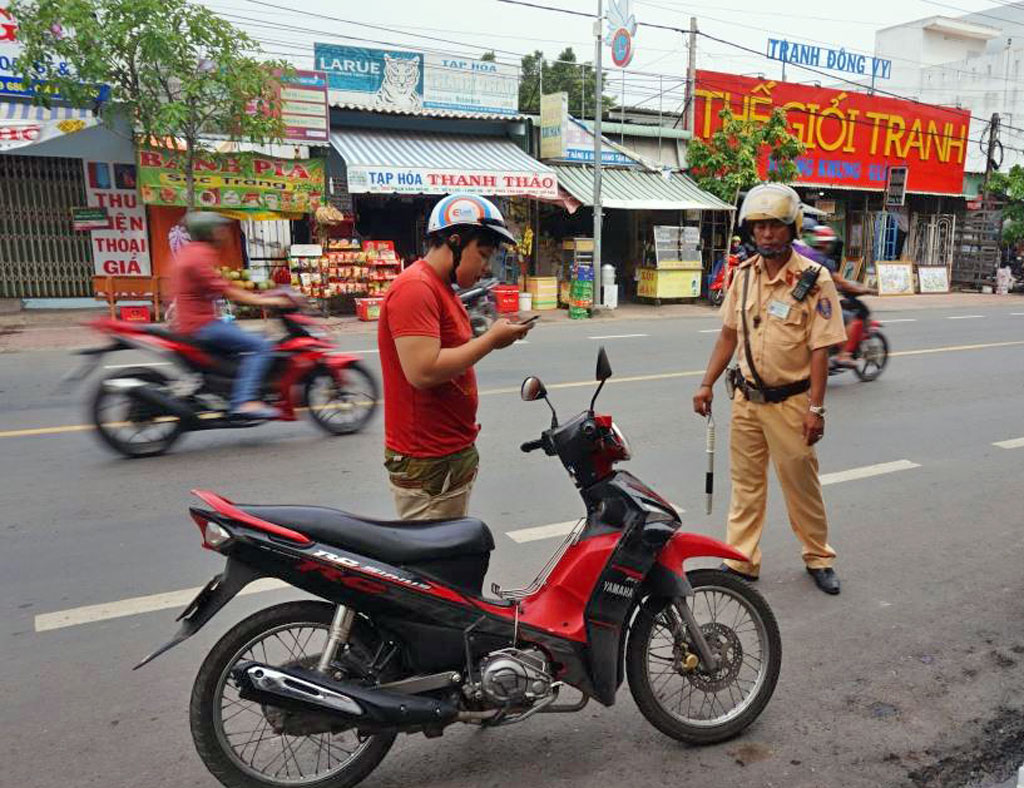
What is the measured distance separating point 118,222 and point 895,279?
21333mm

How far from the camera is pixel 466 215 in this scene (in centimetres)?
266

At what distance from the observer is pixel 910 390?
9086 mm

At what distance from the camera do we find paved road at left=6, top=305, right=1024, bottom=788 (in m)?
2.74

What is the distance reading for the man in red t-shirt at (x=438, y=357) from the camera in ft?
8.69

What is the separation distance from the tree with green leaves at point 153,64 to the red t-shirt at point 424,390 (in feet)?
35.6

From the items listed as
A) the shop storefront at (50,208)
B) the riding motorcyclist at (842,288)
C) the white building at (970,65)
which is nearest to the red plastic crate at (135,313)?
the shop storefront at (50,208)

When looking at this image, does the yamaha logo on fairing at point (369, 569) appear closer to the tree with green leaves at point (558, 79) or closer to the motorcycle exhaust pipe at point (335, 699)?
the motorcycle exhaust pipe at point (335, 699)

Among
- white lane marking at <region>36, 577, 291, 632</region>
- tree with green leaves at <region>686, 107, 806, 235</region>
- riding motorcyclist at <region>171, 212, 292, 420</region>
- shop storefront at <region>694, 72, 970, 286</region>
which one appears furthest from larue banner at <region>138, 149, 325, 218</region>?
white lane marking at <region>36, 577, 291, 632</region>

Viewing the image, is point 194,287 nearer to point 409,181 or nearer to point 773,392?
point 773,392

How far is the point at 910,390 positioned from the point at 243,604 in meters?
7.78

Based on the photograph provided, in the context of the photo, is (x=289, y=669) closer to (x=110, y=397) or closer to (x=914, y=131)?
(x=110, y=397)

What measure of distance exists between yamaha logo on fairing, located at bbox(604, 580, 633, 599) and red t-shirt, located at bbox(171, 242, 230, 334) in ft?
15.4

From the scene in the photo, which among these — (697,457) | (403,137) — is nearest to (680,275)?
(403,137)

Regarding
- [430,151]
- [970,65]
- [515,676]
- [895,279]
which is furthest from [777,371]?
[970,65]
